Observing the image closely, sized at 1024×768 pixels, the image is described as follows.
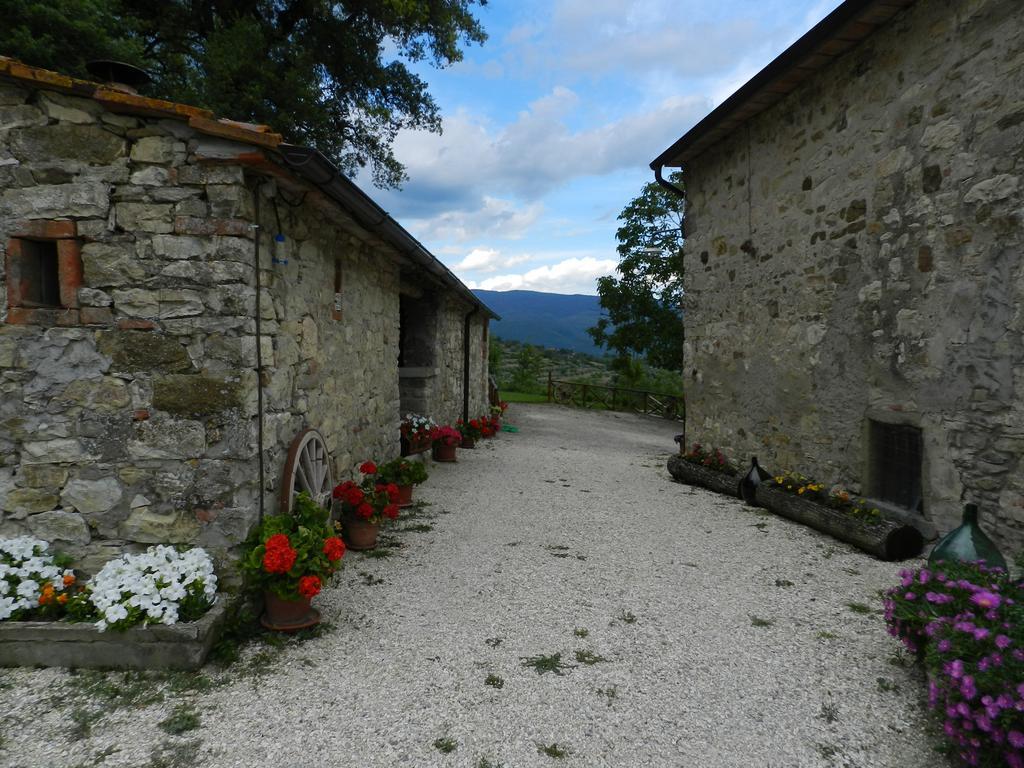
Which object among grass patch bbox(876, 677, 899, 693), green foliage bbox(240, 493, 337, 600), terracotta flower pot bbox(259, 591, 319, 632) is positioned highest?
green foliage bbox(240, 493, 337, 600)

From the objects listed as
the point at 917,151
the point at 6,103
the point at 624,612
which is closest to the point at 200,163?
the point at 6,103

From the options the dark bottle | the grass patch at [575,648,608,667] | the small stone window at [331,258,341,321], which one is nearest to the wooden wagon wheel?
the small stone window at [331,258,341,321]

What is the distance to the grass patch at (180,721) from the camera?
2.63 meters

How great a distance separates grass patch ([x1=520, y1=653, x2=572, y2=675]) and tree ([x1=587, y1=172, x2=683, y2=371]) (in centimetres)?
1615

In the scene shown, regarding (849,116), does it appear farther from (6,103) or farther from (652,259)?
(652,259)

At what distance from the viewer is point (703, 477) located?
312 inches

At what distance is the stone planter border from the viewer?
10.0 feet

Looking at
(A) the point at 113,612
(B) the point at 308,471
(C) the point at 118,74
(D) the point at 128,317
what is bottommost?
(A) the point at 113,612

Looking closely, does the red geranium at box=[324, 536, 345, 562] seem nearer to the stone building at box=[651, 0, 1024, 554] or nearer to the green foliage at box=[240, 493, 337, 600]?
the green foliage at box=[240, 493, 337, 600]

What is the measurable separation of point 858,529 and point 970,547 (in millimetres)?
1838

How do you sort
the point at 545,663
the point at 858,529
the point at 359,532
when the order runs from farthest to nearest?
the point at 858,529 → the point at 359,532 → the point at 545,663

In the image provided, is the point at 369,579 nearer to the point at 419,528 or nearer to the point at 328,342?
the point at 419,528

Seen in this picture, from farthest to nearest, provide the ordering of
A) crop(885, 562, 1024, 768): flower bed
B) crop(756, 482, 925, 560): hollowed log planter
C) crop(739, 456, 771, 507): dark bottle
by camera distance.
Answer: crop(739, 456, 771, 507): dark bottle → crop(756, 482, 925, 560): hollowed log planter → crop(885, 562, 1024, 768): flower bed

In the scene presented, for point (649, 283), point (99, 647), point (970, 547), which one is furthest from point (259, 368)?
point (649, 283)
